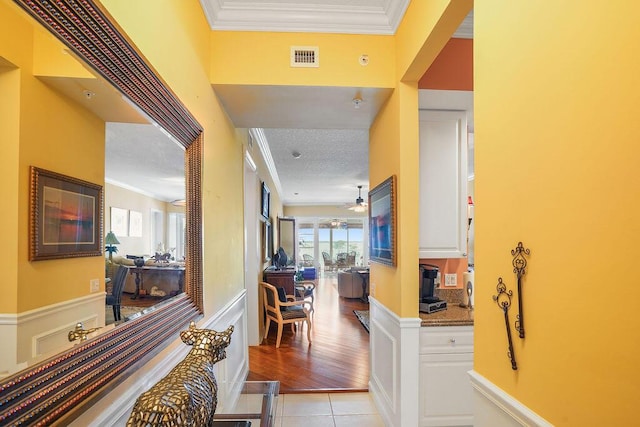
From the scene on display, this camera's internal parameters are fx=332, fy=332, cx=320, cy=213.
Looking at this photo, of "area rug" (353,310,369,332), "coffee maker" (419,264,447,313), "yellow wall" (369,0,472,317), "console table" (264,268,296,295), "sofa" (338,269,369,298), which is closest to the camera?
"yellow wall" (369,0,472,317)

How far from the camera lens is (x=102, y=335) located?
980 millimetres

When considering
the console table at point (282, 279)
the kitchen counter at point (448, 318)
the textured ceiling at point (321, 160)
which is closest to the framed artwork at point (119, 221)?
the kitchen counter at point (448, 318)

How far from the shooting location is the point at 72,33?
32.4 inches

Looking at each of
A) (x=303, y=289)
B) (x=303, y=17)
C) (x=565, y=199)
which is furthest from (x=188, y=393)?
(x=303, y=289)

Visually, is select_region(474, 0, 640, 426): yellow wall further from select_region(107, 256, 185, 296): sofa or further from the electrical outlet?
the electrical outlet

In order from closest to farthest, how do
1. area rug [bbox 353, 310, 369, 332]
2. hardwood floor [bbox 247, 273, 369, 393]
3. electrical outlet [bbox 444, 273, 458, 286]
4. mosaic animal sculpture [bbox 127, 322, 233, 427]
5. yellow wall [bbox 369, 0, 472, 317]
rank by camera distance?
mosaic animal sculpture [bbox 127, 322, 233, 427] → yellow wall [bbox 369, 0, 472, 317] → electrical outlet [bbox 444, 273, 458, 286] → hardwood floor [bbox 247, 273, 369, 393] → area rug [bbox 353, 310, 369, 332]

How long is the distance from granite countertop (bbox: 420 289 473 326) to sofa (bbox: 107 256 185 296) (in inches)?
61.0

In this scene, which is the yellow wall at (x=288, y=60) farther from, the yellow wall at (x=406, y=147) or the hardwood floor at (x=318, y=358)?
the hardwood floor at (x=318, y=358)

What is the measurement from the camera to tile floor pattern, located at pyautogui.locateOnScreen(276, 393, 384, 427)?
103 inches

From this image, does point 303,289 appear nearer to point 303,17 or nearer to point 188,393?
point 303,17

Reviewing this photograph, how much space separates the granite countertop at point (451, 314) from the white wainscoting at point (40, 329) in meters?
1.90

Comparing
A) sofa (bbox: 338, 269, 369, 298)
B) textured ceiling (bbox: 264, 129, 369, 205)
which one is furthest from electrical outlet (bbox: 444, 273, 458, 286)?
sofa (bbox: 338, 269, 369, 298)

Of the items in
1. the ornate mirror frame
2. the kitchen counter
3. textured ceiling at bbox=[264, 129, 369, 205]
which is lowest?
the kitchen counter

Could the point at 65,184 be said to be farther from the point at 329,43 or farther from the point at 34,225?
the point at 329,43
